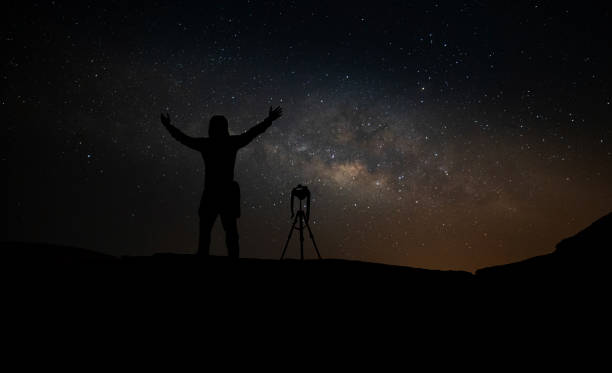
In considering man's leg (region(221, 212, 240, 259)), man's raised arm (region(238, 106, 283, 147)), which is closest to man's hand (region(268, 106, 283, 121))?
man's raised arm (region(238, 106, 283, 147))

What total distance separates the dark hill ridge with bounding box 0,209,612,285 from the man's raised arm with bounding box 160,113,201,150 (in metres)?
1.77

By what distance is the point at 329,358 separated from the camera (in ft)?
10.1

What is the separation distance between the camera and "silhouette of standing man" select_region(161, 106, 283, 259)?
4.98 m

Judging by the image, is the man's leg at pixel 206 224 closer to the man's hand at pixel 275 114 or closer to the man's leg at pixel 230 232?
the man's leg at pixel 230 232

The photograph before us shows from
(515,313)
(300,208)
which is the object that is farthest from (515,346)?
(300,208)

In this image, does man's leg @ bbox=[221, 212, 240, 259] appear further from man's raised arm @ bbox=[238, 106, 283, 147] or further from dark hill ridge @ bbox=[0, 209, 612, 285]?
man's raised arm @ bbox=[238, 106, 283, 147]

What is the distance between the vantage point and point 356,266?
4465 mm

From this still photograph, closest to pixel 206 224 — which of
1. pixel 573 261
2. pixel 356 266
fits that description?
pixel 356 266

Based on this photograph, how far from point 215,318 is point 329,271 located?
1.31m

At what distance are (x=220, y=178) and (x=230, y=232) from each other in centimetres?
75

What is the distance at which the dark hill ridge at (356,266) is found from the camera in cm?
361

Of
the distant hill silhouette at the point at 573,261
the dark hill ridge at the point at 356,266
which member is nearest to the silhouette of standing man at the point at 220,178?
the dark hill ridge at the point at 356,266

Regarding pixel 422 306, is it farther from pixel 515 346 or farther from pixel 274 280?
pixel 274 280

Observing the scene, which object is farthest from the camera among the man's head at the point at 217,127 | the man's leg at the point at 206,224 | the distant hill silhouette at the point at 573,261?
the man's head at the point at 217,127
